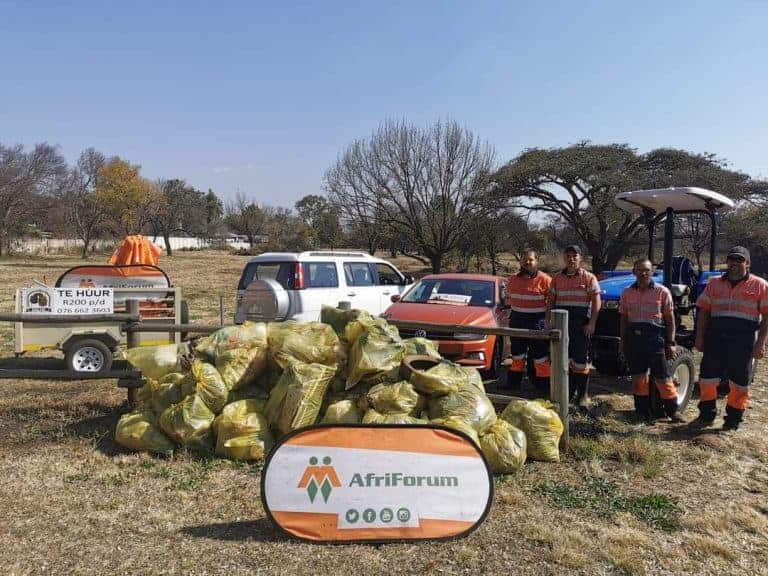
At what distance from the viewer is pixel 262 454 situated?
15.5ft

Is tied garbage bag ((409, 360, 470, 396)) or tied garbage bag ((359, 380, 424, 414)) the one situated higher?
tied garbage bag ((409, 360, 470, 396))

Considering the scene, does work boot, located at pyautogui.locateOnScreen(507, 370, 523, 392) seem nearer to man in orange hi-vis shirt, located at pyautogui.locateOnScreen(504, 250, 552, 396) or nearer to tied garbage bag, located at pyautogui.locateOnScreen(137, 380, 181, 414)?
man in orange hi-vis shirt, located at pyautogui.locateOnScreen(504, 250, 552, 396)

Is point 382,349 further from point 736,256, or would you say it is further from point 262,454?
point 736,256

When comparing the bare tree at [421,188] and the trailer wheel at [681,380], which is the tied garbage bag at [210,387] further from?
the bare tree at [421,188]

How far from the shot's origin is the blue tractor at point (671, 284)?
6523 mm

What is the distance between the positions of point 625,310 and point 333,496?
387 cm

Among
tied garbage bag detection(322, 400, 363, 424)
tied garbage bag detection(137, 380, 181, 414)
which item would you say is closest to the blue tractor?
tied garbage bag detection(322, 400, 363, 424)

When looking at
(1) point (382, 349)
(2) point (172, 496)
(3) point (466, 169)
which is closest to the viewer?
(2) point (172, 496)

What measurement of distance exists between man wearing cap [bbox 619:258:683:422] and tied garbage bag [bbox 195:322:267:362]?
12.0 ft

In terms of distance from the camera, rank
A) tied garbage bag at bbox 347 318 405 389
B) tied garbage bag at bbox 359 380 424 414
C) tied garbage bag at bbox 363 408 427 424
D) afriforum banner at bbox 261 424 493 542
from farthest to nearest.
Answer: tied garbage bag at bbox 347 318 405 389 → tied garbage bag at bbox 359 380 424 414 → tied garbage bag at bbox 363 408 427 424 → afriforum banner at bbox 261 424 493 542

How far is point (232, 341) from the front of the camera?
5.28 meters

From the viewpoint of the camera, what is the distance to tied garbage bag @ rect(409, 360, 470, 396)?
4715 mm

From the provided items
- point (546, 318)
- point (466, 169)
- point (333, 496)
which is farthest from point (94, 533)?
point (466, 169)

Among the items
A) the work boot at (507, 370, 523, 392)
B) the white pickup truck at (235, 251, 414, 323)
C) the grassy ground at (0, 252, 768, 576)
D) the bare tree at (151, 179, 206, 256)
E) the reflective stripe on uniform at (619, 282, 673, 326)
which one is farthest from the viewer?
the bare tree at (151, 179, 206, 256)
